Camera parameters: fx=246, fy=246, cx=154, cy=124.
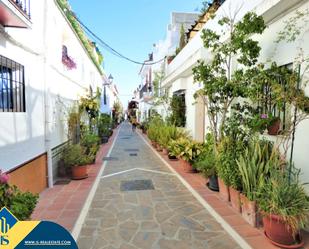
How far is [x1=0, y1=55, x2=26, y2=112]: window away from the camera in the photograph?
4.68m


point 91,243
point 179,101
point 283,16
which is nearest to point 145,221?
point 91,243

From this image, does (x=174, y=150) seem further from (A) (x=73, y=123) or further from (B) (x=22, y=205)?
(B) (x=22, y=205)

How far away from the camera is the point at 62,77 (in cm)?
816

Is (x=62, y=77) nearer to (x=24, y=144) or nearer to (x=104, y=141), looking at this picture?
(x=24, y=144)

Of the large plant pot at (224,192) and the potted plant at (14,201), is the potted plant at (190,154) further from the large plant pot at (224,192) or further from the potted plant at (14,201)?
the potted plant at (14,201)

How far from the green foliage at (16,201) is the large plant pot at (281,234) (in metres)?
3.45

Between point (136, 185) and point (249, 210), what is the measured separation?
3.25 meters

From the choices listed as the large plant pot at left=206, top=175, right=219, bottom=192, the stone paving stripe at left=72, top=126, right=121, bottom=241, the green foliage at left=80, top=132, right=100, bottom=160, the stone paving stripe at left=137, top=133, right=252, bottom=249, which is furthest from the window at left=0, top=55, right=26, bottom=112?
the large plant pot at left=206, top=175, right=219, bottom=192

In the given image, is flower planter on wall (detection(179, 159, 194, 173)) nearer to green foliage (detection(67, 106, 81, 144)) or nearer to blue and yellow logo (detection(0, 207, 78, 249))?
green foliage (detection(67, 106, 81, 144))

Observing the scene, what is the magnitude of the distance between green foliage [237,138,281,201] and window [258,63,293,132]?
55 centimetres

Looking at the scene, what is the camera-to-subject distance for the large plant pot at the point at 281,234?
361cm

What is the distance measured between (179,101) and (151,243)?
32.7 feet

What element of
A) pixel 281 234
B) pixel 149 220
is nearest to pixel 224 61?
pixel 281 234

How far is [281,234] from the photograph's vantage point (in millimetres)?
3643
